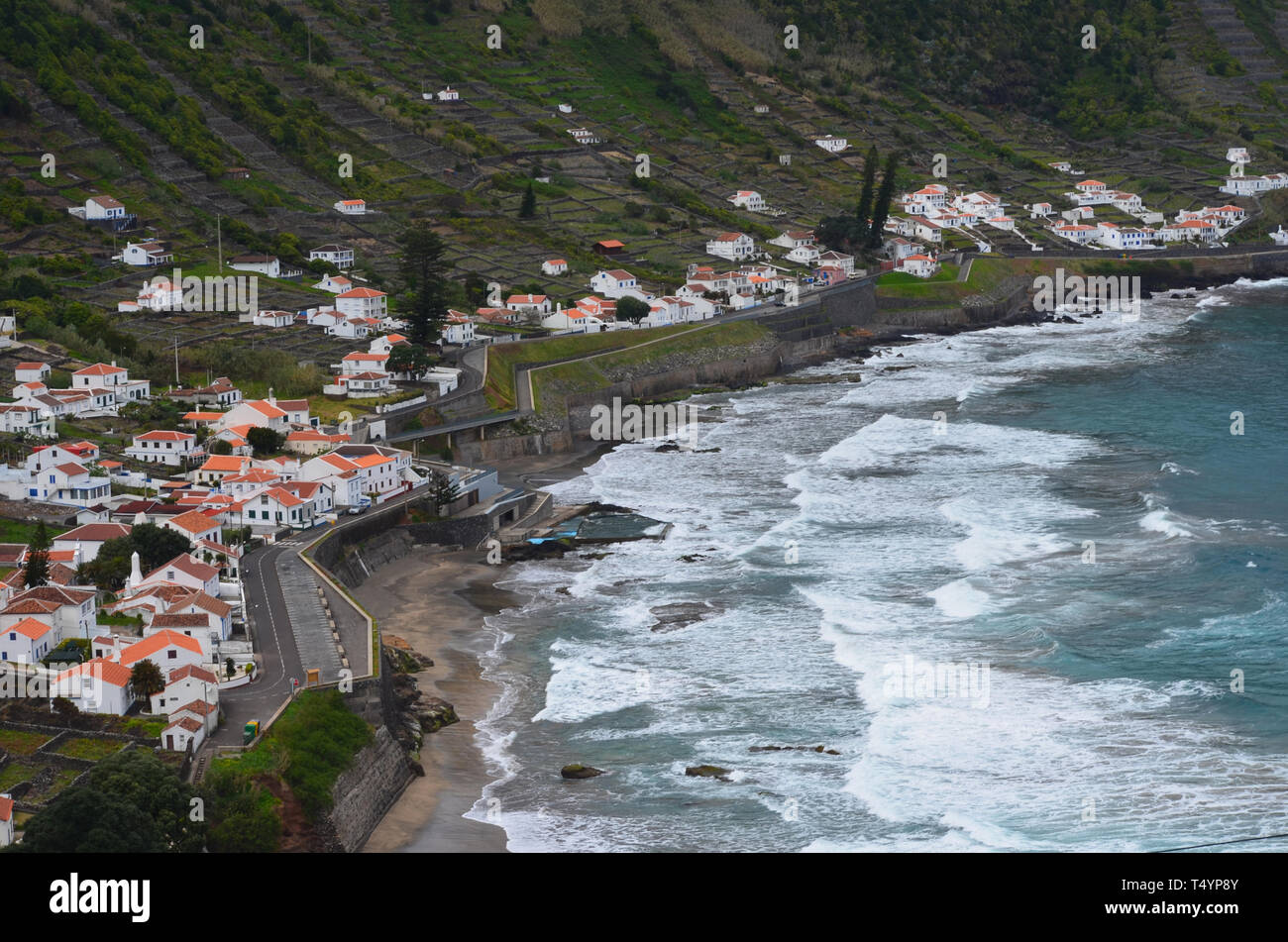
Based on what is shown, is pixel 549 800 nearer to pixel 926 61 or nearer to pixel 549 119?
pixel 549 119

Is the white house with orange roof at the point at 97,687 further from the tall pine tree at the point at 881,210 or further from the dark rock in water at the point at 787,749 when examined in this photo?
the tall pine tree at the point at 881,210

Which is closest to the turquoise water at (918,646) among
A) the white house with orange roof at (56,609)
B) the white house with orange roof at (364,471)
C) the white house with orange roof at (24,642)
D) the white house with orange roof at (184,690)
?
the white house with orange roof at (184,690)

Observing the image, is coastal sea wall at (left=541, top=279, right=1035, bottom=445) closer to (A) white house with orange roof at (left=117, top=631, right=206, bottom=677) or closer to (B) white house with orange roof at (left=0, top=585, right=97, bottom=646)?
(B) white house with orange roof at (left=0, top=585, right=97, bottom=646)

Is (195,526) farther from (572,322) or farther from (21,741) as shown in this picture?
(572,322)

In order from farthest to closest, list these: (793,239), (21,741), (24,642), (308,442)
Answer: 1. (793,239)
2. (308,442)
3. (24,642)
4. (21,741)

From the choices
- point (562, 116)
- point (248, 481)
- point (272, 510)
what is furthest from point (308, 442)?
point (562, 116)
